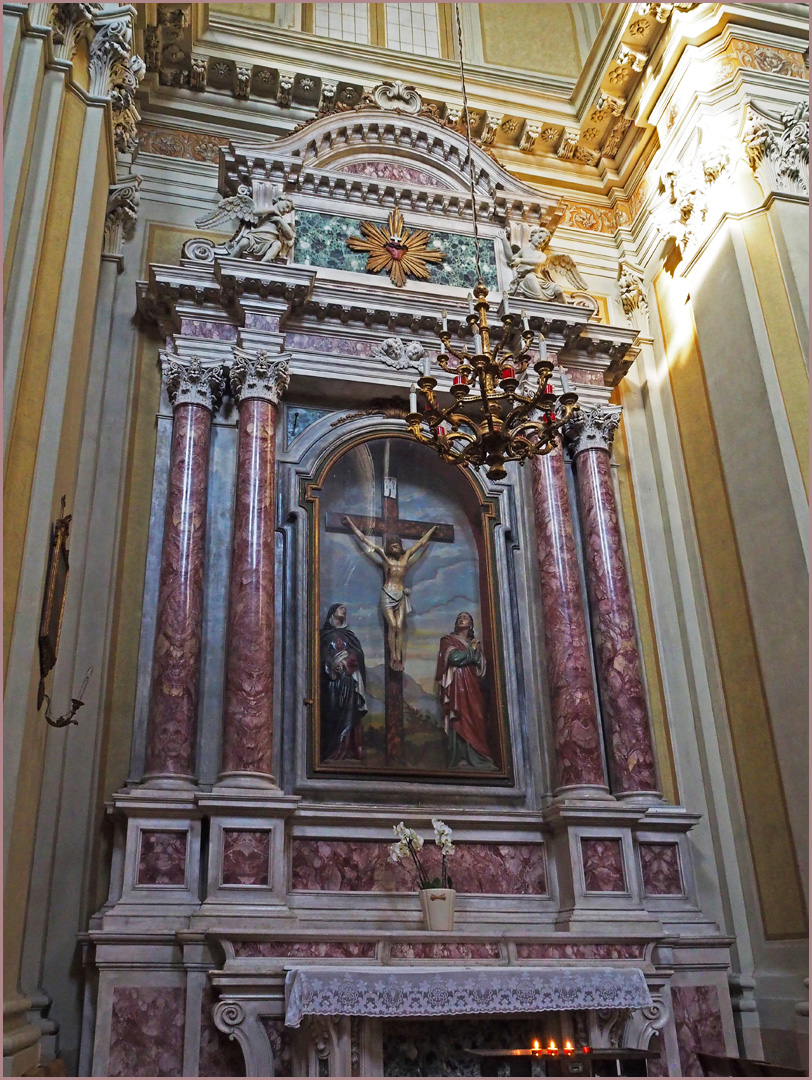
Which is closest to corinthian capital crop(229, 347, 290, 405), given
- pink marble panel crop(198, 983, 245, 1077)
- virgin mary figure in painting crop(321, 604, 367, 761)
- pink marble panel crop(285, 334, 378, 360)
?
pink marble panel crop(285, 334, 378, 360)

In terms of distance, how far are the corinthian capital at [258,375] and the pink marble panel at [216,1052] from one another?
4.22 metres

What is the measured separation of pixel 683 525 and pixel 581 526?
0.94m

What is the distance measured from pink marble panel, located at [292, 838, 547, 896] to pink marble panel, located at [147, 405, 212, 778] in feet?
3.36

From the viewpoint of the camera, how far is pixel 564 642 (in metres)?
7.43

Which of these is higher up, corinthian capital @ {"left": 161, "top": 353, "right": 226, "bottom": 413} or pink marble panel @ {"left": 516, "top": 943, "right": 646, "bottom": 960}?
corinthian capital @ {"left": 161, "top": 353, "right": 226, "bottom": 413}

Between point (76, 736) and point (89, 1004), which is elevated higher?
point (76, 736)

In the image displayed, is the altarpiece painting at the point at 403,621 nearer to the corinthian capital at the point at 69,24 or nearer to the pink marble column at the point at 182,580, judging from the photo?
the pink marble column at the point at 182,580

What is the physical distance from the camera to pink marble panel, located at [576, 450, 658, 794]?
7289 millimetres

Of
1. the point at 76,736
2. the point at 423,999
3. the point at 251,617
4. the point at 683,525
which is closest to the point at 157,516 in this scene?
the point at 251,617

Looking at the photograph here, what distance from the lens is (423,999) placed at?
5449mm

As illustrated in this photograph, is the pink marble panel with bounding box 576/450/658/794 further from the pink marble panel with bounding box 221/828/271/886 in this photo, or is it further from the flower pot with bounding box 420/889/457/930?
the pink marble panel with bounding box 221/828/271/886

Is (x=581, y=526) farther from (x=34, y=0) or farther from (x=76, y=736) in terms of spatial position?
(x=34, y=0)

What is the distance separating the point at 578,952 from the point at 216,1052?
2303mm

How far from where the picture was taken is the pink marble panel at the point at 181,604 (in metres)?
6.51
